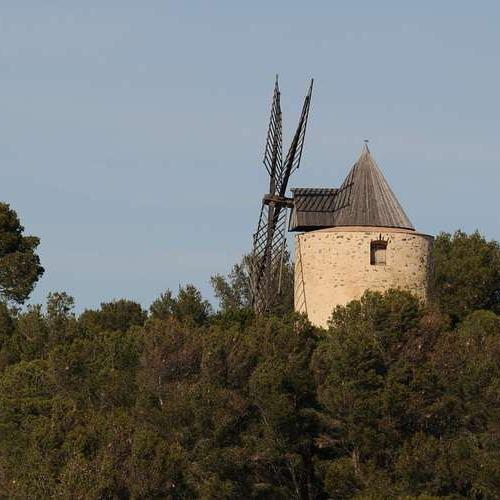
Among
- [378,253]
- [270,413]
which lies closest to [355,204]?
[378,253]

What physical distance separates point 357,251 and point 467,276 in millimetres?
14150

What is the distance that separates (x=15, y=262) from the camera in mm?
60969

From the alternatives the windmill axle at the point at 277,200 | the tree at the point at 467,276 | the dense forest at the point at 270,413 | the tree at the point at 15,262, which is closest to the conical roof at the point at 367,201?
the windmill axle at the point at 277,200

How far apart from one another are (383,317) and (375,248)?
519 cm

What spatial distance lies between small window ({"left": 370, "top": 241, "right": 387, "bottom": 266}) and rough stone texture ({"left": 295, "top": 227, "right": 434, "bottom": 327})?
5.3 inches

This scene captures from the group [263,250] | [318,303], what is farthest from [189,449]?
[263,250]

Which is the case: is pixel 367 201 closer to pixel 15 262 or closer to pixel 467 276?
pixel 467 276

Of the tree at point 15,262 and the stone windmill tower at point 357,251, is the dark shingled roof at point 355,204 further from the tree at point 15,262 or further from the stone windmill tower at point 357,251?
the tree at point 15,262

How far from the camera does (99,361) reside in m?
43.4

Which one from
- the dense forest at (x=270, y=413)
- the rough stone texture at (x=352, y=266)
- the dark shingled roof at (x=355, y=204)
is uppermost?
the dark shingled roof at (x=355, y=204)

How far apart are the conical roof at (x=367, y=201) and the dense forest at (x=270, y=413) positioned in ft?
12.5

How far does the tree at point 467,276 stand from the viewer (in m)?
57.9

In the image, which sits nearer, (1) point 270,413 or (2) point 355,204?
(1) point 270,413

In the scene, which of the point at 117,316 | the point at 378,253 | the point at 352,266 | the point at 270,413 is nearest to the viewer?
the point at 270,413
